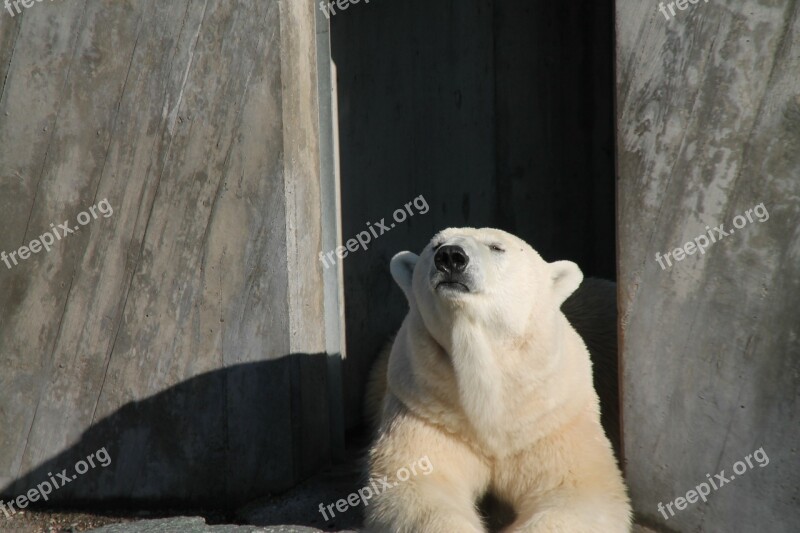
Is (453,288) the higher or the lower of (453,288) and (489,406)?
the higher

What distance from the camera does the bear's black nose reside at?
3375 millimetres

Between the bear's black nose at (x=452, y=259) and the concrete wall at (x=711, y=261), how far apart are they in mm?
770

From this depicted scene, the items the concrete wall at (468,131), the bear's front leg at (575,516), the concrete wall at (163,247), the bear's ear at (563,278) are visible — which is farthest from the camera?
the concrete wall at (468,131)

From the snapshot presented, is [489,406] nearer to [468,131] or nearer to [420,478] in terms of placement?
[420,478]

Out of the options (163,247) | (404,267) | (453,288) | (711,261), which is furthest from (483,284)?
(163,247)

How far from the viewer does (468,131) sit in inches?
257

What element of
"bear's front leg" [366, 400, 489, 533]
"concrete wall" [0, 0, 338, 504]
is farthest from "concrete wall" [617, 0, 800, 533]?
"concrete wall" [0, 0, 338, 504]

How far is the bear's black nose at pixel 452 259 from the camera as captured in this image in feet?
11.1

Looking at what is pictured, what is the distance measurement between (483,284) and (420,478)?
2.54 feet

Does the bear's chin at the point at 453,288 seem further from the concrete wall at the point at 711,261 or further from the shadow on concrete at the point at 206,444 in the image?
the shadow on concrete at the point at 206,444

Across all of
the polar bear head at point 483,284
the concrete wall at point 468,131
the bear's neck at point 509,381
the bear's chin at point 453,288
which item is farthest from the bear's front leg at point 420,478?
the concrete wall at point 468,131

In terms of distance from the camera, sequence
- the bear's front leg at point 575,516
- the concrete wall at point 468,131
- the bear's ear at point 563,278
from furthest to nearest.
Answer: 1. the concrete wall at point 468,131
2. the bear's ear at point 563,278
3. the bear's front leg at point 575,516

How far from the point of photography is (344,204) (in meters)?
5.59

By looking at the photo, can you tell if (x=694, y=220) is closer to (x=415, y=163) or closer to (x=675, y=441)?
(x=675, y=441)
